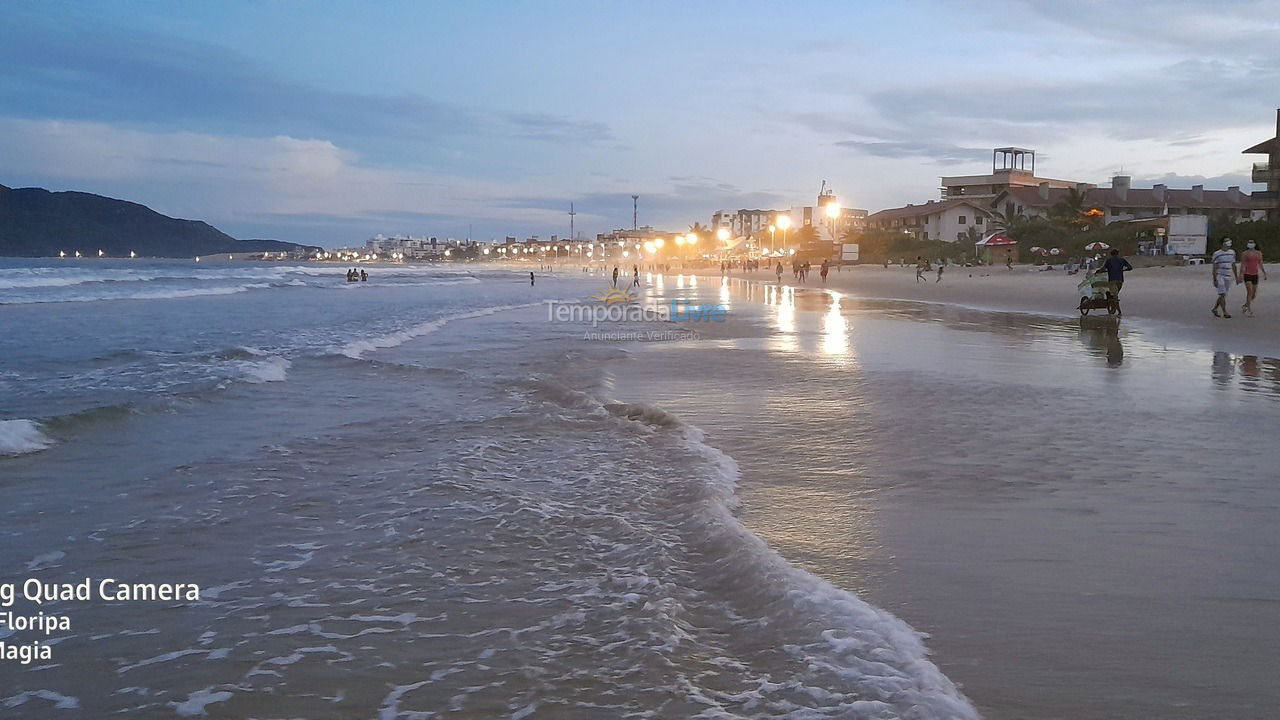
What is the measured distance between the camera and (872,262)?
76.6 m

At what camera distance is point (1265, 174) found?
45.9m

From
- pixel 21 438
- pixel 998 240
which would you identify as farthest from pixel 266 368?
pixel 998 240

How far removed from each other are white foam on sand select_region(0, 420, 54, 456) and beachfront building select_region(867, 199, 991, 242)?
232 feet

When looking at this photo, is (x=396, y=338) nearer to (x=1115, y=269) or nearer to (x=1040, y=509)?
(x=1040, y=509)

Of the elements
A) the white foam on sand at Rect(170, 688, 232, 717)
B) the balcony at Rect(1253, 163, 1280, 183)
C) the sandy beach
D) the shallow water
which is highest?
the balcony at Rect(1253, 163, 1280, 183)

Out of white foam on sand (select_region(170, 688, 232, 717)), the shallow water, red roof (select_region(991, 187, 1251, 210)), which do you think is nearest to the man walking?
the shallow water

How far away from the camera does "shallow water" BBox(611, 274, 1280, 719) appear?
3.05 metres

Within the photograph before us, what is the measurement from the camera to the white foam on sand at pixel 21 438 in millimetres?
7133

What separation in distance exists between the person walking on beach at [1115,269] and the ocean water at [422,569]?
1618 cm

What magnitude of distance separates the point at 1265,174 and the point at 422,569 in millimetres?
56315

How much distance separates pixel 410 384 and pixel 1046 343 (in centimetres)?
1154

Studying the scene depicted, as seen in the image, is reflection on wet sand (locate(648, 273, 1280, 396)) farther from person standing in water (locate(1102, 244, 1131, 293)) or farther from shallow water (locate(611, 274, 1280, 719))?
person standing in water (locate(1102, 244, 1131, 293))

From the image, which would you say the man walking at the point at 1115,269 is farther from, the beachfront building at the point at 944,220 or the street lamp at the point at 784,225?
the street lamp at the point at 784,225

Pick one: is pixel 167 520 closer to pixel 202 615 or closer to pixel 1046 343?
pixel 202 615
